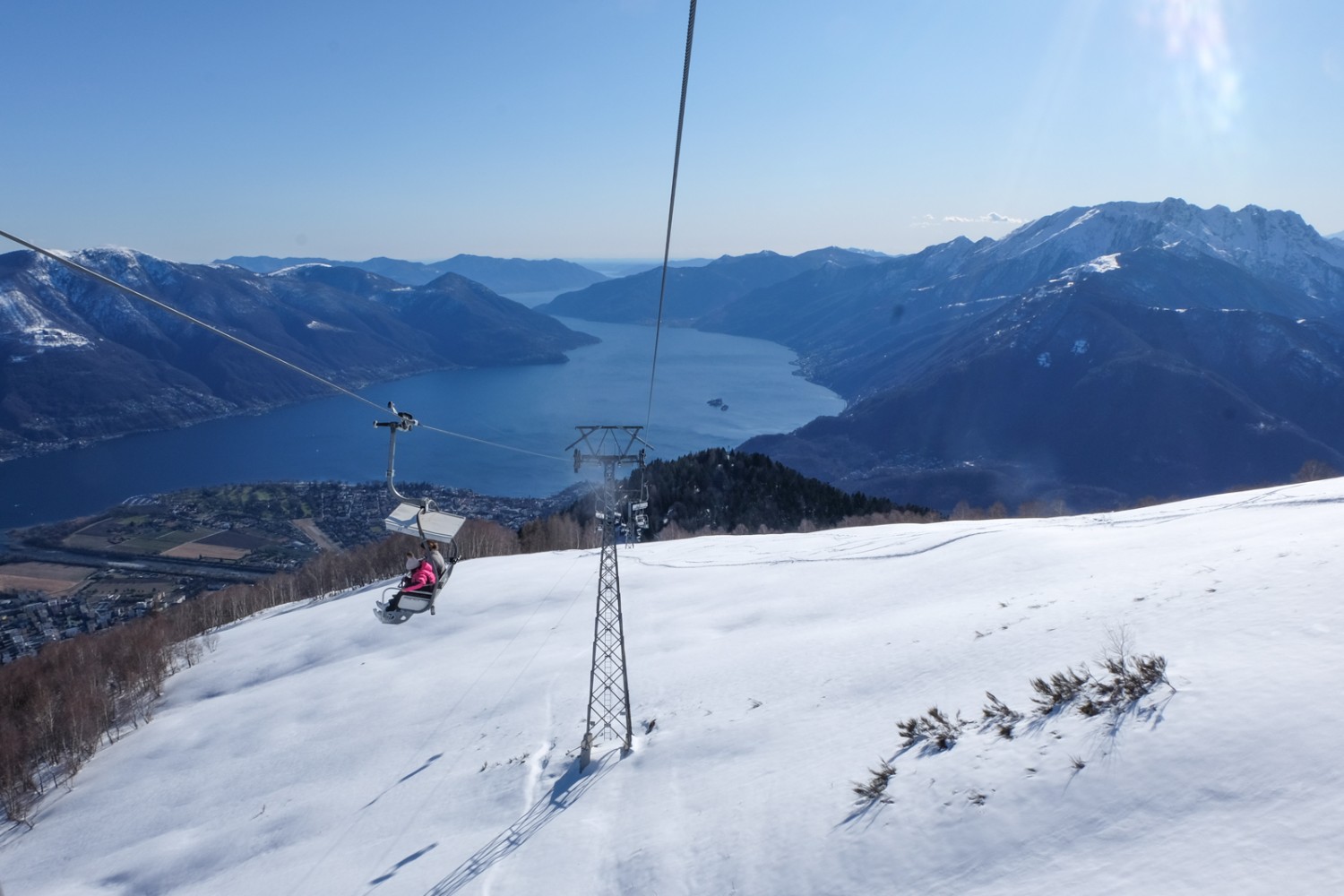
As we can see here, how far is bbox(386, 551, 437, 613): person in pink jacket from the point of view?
11.6 m

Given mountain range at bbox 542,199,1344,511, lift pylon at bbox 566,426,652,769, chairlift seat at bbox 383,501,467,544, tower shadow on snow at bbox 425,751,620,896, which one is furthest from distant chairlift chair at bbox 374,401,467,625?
mountain range at bbox 542,199,1344,511

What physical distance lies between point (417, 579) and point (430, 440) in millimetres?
119185

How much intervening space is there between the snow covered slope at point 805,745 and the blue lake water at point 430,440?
7169 cm

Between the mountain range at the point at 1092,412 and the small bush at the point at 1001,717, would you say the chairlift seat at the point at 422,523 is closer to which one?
the small bush at the point at 1001,717

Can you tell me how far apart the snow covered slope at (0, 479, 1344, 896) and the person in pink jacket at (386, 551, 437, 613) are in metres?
4.14

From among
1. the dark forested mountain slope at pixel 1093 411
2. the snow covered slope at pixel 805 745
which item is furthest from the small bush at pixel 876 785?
the dark forested mountain slope at pixel 1093 411

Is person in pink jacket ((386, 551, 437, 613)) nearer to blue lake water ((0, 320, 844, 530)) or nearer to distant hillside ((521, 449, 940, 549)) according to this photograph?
distant hillside ((521, 449, 940, 549))

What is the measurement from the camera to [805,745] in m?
11.1

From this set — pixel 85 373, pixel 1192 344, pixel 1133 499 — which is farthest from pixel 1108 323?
pixel 85 373

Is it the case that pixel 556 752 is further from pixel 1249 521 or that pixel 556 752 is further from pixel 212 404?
pixel 212 404

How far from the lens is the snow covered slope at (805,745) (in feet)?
23.0

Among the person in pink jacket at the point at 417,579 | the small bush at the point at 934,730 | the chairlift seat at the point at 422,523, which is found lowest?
the small bush at the point at 934,730

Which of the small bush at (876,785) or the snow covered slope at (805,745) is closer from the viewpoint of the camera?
the snow covered slope at (805,745)

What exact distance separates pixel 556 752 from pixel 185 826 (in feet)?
28.6
